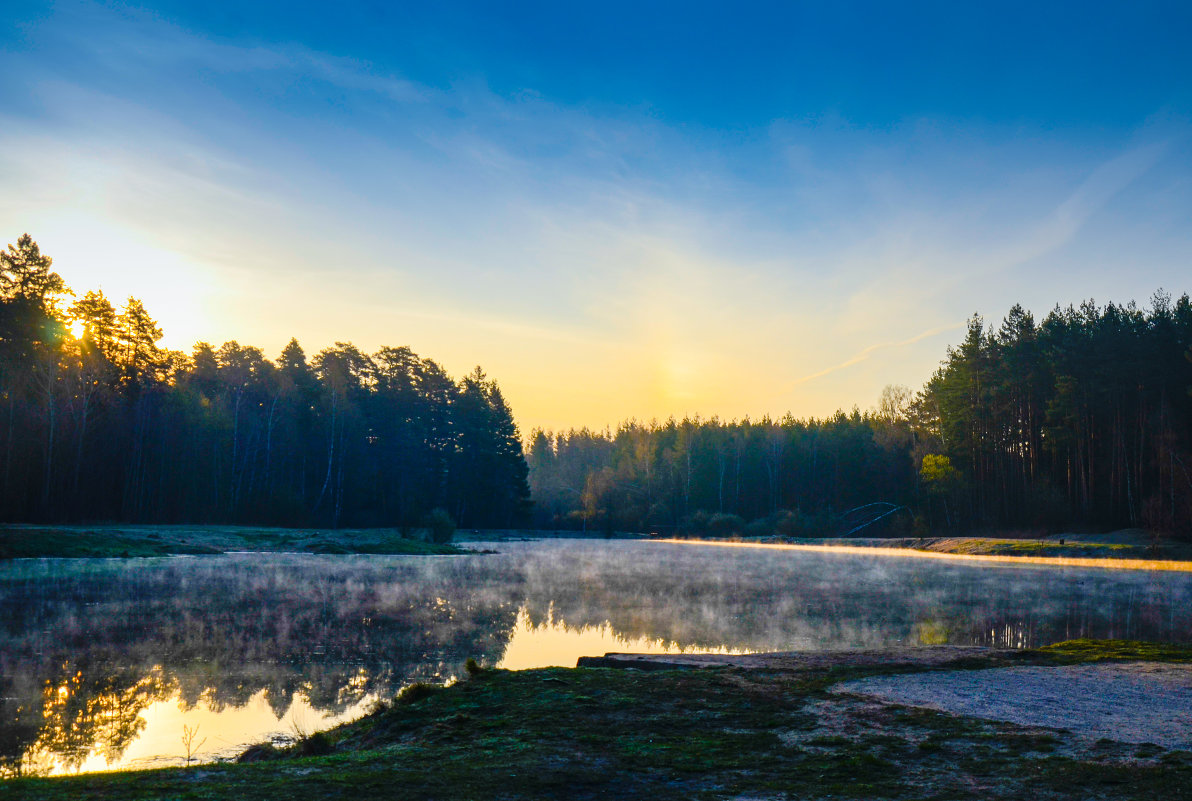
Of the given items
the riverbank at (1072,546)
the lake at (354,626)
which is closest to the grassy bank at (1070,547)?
the riverbank at (1072,546)

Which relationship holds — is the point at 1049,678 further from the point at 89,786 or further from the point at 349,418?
the point at 349,418

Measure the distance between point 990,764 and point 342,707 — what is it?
7.84 meters

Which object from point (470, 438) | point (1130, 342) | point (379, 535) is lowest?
point (379, 535)

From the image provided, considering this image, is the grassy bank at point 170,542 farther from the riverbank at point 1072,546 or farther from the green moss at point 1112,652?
the green moss at point 1112,652

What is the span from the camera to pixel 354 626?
55.8ft

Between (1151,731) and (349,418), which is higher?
(349,418)

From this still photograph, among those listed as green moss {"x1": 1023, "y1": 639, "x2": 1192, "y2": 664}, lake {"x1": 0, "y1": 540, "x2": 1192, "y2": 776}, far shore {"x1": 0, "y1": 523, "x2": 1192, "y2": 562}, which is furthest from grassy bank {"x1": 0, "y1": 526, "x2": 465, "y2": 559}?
green moss {"x1": 1023, "y1": 639, "x2": 1192, "y2": 664}

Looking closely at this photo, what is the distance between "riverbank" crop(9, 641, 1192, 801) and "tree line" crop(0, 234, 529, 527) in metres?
46.0

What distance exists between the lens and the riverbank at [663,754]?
5984 mm

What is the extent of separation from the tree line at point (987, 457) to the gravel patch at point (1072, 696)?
4026 cm

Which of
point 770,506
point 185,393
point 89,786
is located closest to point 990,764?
point 89,786

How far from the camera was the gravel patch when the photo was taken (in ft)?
26.3

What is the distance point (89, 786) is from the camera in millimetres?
5910

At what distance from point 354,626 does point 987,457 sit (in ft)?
199
